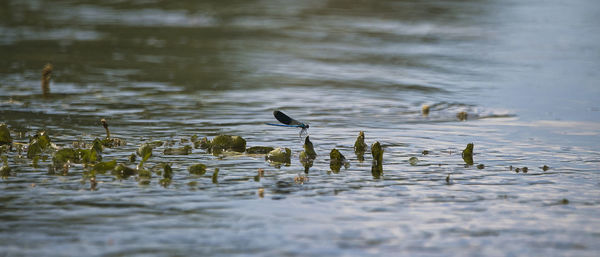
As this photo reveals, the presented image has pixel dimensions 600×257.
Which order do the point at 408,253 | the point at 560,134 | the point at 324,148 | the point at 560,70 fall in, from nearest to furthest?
the point at 408,253 → the point at 324,148 → the point at 560,134 → the point at 560,70

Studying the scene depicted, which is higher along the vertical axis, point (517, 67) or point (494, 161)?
point (517, 67)

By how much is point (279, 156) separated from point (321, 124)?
5.46ft

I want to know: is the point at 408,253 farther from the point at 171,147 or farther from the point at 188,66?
the point at 188,66

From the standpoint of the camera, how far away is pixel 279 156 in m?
5.73

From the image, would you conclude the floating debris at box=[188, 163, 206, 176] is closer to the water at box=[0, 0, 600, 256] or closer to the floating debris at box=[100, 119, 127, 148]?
the water at box=[0, 0, 600, 256]

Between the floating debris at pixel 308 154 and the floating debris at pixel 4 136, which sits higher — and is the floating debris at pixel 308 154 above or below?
below

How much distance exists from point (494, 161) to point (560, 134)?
1.41m

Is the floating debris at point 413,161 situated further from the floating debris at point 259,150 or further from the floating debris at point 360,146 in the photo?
the floating debris at point 259,150

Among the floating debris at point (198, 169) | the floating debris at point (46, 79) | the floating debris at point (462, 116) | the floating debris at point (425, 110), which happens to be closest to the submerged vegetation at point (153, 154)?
the floating debris at point (198, 169)

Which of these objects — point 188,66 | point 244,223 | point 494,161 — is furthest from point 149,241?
point 188,66

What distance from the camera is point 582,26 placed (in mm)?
14289

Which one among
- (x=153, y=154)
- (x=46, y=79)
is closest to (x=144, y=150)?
(x=153, y=154)

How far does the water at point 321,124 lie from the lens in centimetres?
405

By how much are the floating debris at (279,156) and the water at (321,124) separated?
15 centimetres
